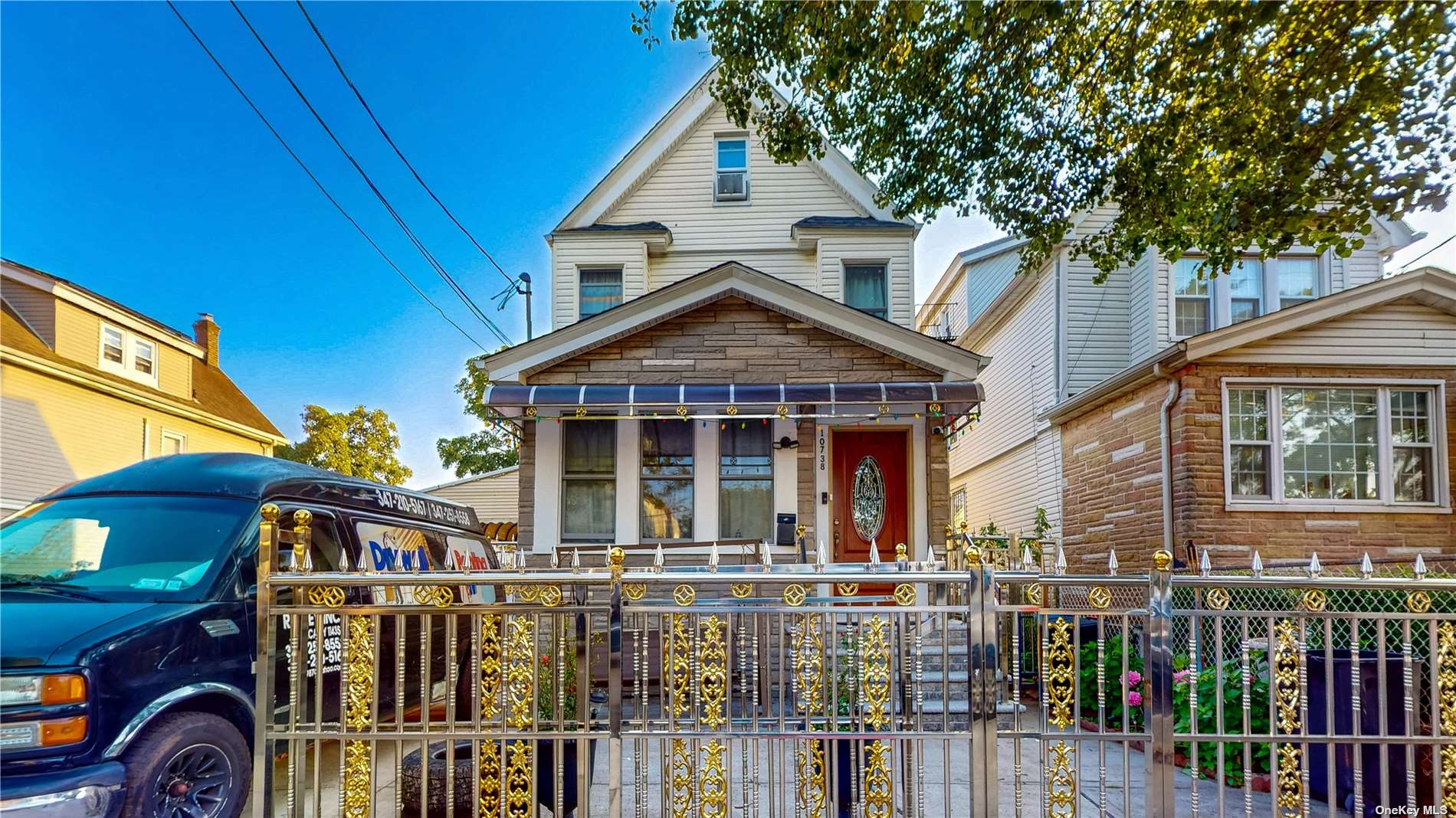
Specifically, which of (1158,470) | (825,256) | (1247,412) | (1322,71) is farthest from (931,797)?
(825,256)

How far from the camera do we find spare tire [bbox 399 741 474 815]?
3.86 meters

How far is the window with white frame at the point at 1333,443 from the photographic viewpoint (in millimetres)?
9570

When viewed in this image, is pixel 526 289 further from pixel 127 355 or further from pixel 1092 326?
pixel 1092 326

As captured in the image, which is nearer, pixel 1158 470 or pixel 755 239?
pixel 1158 470

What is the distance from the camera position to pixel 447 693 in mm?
3352

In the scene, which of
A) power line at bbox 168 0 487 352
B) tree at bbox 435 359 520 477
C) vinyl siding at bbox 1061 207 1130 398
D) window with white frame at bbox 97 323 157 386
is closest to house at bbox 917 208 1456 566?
vinyl siding at bbox 1061 207 1130 398

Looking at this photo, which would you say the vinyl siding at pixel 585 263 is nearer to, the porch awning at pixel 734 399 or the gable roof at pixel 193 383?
the porch awning at pixel 734 399

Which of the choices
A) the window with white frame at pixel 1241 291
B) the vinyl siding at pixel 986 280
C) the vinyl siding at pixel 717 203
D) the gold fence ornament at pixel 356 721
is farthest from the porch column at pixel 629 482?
the vinyl siding at pixel 986 280

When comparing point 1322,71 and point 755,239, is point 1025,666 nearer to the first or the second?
point 1322,71

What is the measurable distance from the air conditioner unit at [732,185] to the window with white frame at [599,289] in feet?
7.25

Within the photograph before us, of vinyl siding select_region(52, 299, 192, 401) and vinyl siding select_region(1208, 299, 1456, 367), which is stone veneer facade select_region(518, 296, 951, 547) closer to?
vinyl siding select_region(1208, 299, 1456, 367)

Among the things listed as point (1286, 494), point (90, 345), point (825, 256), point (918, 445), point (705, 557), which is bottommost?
point (705, 557)

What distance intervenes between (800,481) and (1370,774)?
18.1 ft

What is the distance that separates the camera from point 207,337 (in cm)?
1473
